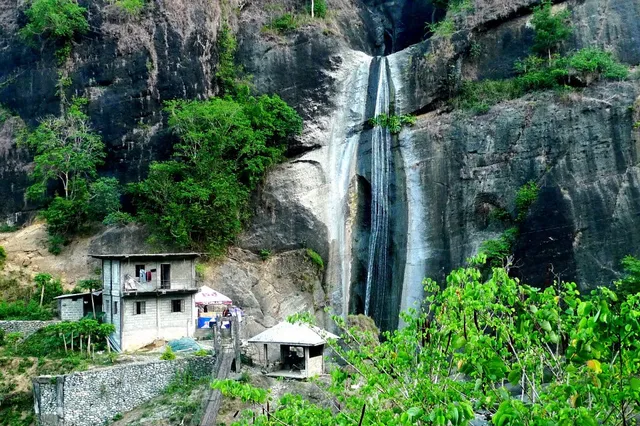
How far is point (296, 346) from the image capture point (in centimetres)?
2225

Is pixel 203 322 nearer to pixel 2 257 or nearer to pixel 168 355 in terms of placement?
pixel 168 355

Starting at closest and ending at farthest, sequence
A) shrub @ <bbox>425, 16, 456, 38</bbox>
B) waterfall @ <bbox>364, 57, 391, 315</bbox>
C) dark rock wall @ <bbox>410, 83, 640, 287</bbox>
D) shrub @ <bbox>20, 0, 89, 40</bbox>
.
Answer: dark rock wall @ <bbox>410, 83, 640, 287</bbox> → waterfall @ <bbox>364, 57, 391, 315</bbox> → shrub @ <bbox>425, 16, 456, 38</bbox> → shrub @ <bbox>20, 0, 89, 40</bbox>

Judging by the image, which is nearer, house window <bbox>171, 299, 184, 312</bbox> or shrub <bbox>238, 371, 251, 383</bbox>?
shrub <bbox>238, 371, 251, 383</bbox>

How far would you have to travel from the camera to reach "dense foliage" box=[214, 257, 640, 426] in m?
5.71

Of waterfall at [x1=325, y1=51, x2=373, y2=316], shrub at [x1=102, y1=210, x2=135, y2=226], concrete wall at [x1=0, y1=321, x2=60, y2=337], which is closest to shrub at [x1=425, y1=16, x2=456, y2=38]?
waterfall at [x1=325, y1=51, x2=373, y2=316]

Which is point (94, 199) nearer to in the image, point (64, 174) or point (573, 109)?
point (64, 174)

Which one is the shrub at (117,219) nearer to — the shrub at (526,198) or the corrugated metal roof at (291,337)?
the corrugated metal roof at (291,337)

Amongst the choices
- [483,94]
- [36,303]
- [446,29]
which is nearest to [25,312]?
[36,303]

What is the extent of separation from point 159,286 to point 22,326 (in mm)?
5449

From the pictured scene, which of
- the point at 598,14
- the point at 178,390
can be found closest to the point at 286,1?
the point at 598,14

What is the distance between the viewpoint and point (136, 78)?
33.8 meters

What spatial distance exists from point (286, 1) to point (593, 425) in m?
36.8

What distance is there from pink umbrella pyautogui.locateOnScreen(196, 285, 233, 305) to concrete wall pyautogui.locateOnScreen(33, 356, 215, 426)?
5022 mm

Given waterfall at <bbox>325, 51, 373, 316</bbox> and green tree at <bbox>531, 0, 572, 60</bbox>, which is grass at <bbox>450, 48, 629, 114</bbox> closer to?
green tree at <bbox>531, 0, 572, 60</bbox>
